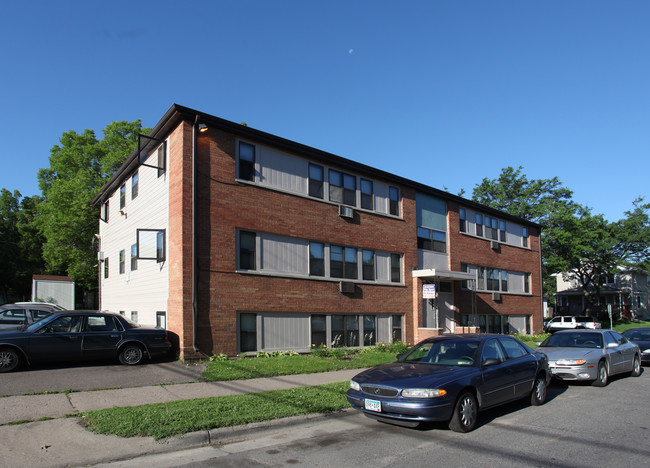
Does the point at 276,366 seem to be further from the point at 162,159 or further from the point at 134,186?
the point at 134,186

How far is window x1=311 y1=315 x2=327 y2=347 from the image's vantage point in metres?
16.8

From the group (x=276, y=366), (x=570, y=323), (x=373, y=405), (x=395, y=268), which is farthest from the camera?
(x=570, y=323)

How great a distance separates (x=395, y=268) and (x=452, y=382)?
13812 millimetres

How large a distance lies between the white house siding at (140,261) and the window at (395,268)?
951 centimetres

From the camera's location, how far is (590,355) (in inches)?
459

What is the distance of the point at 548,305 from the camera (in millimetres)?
61906

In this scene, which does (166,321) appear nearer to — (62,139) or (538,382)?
(538,382)

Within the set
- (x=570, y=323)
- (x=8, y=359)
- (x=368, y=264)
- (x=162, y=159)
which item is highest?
(x=162, y=159)

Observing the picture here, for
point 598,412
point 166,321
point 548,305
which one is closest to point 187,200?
point 166,321

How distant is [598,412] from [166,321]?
11.2 meters

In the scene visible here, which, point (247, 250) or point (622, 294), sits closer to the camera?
point (247, 250)

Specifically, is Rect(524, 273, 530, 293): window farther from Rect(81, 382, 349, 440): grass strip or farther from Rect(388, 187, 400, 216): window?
Rect(81, 382, 349, 440): grass strip

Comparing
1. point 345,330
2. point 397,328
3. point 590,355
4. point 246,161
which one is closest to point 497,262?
point 397,328

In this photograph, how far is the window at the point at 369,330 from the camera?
18875 mm
